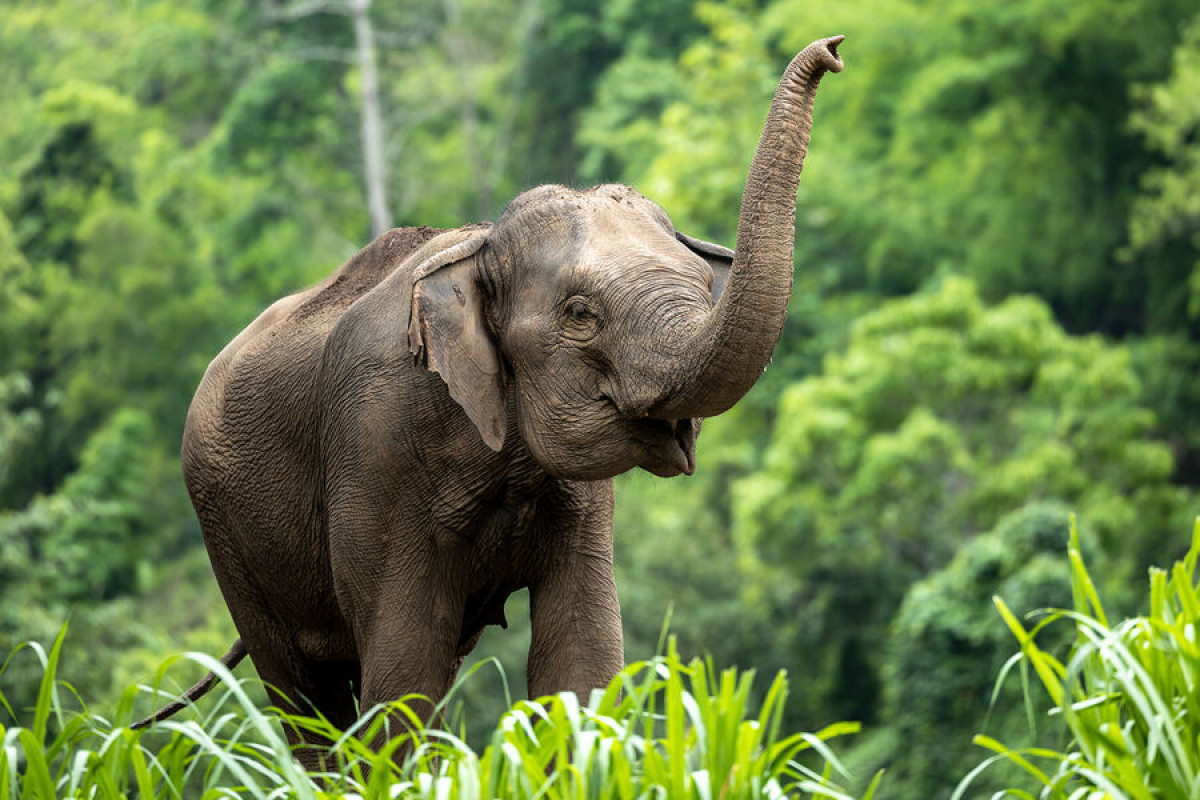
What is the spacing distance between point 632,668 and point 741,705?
0.22 meters

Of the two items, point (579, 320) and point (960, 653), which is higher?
point (579, 320)

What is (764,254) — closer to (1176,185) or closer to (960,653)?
(960,653)

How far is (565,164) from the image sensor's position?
39469 millimetres

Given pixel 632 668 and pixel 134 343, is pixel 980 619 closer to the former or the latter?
pixel 632 668

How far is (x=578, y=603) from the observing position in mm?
4805

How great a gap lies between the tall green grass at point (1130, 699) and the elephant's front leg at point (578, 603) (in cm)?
108

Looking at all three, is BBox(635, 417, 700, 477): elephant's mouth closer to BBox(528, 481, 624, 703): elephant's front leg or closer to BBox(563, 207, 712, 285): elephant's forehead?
BBox(563, 207, 712, 285): elephant's forehead

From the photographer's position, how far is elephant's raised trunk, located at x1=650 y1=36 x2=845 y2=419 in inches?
157

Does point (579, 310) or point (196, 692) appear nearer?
point (579, 310)

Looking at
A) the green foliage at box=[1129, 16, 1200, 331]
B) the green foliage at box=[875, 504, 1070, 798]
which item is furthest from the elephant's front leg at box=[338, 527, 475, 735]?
the green foliage at box=[1129, 16, 1200, 331]

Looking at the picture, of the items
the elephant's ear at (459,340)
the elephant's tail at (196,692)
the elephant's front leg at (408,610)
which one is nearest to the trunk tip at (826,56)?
the elephant's ear at (459,340)

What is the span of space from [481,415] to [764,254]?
79 centimetres

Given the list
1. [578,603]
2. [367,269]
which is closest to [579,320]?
[578,603]

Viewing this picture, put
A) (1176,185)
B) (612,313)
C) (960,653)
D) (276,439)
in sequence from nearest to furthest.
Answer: (612,313), (276,439), (960,653), (1176,185)
